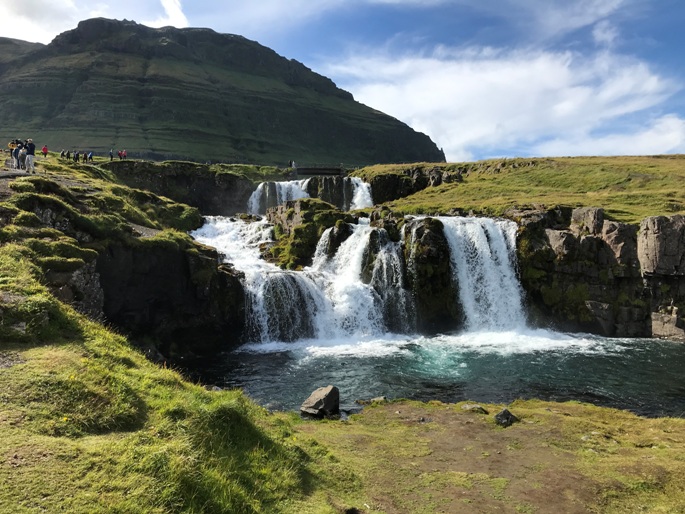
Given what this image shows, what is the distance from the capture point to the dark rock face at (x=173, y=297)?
29.0 metres

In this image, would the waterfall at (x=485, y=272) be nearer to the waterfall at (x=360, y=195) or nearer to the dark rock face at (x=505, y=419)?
the dark rock face at (x=505, y=419)

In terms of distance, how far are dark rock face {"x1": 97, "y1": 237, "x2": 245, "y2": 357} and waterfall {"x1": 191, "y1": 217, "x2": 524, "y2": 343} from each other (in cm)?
199

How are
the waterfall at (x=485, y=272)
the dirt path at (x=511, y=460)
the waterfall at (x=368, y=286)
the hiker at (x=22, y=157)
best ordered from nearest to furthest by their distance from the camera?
the dirt path at (x=511, y=460)
the hiker at (x=22, y=157)
the waterfall at (x=368, y=286)
the waterfall at (x=485, y=272)

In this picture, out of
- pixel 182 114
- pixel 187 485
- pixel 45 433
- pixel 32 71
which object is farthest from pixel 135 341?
pixel 32 71

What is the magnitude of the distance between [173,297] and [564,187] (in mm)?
56026

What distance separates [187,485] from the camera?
7.42 meters

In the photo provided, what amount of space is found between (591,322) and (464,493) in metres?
34.1

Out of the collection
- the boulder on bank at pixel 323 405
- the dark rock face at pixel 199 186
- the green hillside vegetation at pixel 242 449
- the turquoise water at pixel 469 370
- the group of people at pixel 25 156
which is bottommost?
the turquoise water at pixel 469 370

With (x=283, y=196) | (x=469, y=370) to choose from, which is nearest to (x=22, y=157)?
(x=469, y=370)

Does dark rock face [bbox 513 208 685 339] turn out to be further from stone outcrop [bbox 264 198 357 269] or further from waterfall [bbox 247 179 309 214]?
waterfall [bbox 247 179 309 214]

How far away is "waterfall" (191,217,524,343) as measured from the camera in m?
36.0

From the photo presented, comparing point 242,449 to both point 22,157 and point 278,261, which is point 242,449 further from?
point 22,157

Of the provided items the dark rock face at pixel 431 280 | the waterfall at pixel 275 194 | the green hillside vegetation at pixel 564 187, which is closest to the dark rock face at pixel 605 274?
the green hillside vegetation at pixel 564 187

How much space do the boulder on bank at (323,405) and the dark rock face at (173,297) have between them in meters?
15.9
